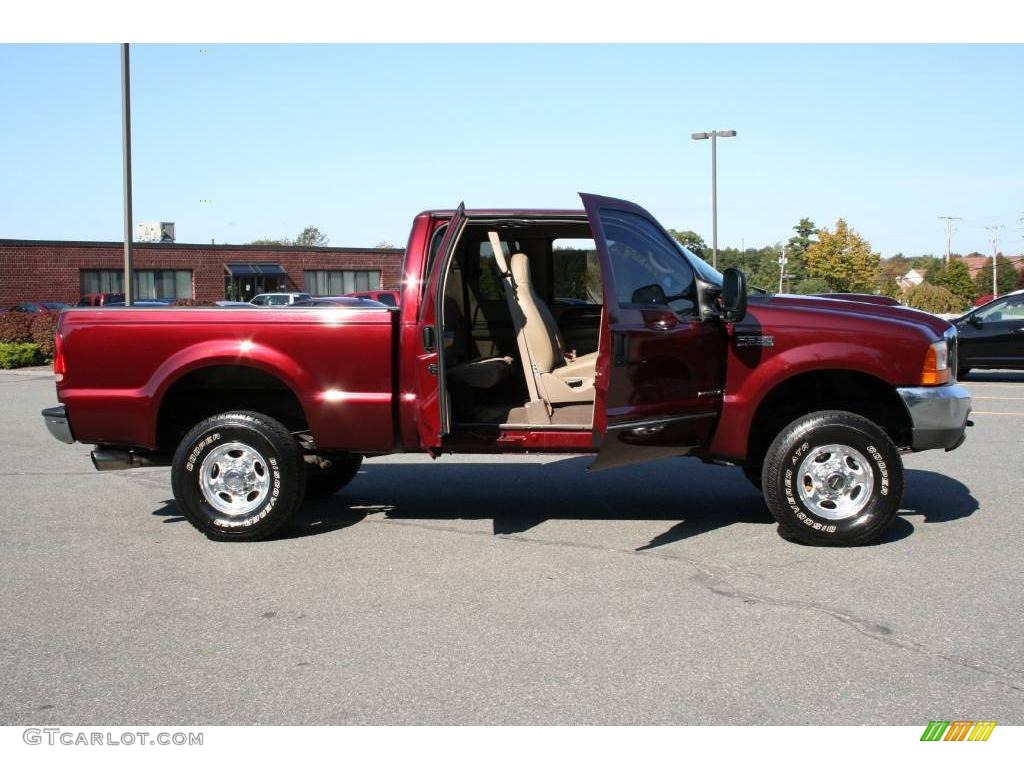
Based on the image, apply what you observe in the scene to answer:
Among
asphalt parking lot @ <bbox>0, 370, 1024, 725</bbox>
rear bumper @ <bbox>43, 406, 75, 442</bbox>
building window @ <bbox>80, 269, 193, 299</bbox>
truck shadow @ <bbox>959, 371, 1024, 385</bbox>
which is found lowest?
asphalt parking lot @ <bbox>0, 370, 1024, 725</bbox>

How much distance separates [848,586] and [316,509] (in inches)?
159

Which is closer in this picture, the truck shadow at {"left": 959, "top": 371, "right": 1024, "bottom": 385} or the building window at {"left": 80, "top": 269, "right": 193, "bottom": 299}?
the truck shadow at {"left": 959, "top": 371, "right": 1024, "bottom": 385}

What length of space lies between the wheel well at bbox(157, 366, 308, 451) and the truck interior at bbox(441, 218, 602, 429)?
120 cm

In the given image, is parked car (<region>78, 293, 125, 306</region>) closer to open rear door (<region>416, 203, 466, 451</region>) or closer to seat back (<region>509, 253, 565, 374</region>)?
seat back (<region>509, 253, 565, 374</region>)

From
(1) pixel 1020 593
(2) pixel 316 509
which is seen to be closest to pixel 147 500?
(2) pixel 316 509

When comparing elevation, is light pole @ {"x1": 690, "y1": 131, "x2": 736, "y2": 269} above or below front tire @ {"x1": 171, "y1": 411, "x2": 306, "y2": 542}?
above

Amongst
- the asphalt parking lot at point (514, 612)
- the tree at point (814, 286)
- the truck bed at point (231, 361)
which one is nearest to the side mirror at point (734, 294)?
the asphalt parking lot at point (514, 612)

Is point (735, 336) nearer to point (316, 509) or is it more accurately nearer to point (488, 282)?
point (488, 282)

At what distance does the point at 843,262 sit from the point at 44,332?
50188 mm

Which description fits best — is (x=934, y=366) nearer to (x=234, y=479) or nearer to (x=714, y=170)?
(x=234, y=479)

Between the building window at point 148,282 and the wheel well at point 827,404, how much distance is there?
149 ft

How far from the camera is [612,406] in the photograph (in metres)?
6.39

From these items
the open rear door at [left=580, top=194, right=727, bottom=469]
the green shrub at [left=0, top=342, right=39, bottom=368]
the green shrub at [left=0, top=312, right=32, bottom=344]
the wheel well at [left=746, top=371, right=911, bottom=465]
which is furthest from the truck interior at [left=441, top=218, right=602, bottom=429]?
the green shrub at [left=0, top=312, right=32, bottom=344]

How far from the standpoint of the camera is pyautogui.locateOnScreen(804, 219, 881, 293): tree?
6381 centimetres
